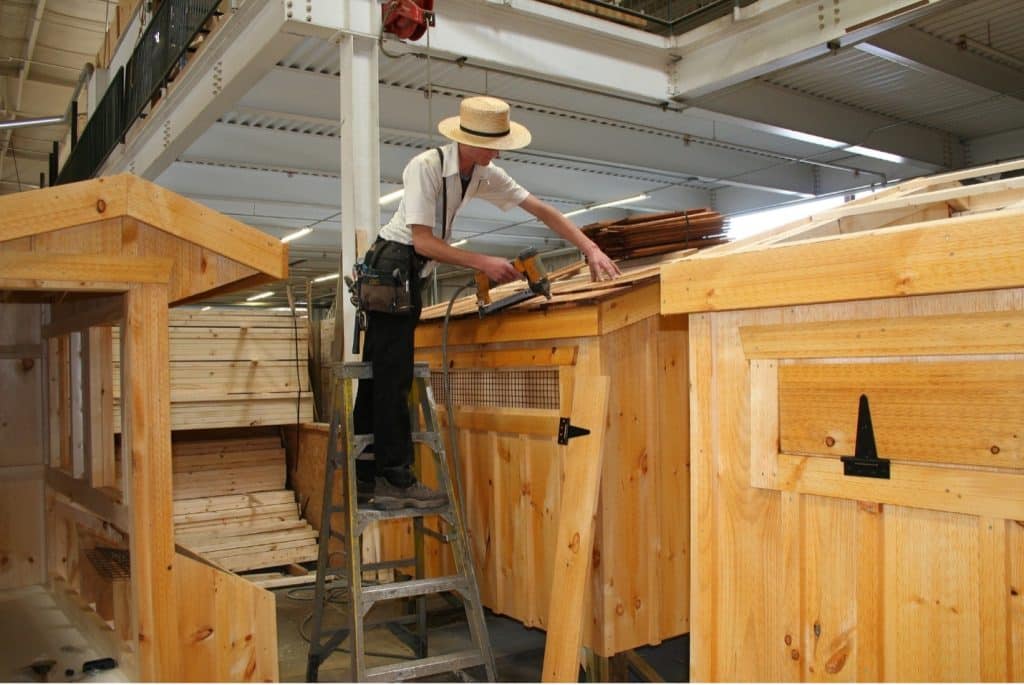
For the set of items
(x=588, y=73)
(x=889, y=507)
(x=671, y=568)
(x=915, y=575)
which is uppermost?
(x=588, y=73)

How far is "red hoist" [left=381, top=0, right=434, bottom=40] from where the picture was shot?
4379mm

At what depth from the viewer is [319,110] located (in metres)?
7.25

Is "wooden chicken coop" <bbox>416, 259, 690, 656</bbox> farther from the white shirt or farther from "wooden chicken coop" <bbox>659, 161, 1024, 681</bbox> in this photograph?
"wooden chicken coop" <bbox>659, 161, 1024, 681</bbox>

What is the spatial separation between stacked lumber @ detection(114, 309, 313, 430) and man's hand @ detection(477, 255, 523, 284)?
4.12 m

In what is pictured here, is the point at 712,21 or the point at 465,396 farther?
the point at 712,21

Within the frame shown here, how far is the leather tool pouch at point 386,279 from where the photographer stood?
3.89 metres

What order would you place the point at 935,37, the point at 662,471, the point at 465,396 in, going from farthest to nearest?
the point at 935,37 → the point at 465,396 → the point at 662,471

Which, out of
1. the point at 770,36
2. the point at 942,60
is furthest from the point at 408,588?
the point at 942,60

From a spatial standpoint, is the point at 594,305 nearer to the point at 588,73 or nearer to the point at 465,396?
the point at 465,396

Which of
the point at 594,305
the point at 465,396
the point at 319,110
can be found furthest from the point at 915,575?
the point at 319,110

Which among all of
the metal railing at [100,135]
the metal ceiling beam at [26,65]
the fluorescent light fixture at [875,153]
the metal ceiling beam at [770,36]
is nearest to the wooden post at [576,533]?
the metal ceiling beam at [770,36]

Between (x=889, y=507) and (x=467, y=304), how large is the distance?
11.1 feet

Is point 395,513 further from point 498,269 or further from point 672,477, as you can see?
point 672,477

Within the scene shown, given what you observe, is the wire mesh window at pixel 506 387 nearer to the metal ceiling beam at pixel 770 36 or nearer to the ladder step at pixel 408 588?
the ladder step at pixel 408 588
